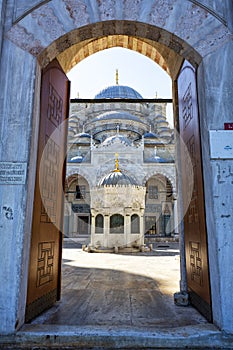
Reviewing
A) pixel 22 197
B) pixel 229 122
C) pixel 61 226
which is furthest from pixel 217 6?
pixel 61 226

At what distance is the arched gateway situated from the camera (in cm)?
188

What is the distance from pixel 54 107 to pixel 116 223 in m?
10.1

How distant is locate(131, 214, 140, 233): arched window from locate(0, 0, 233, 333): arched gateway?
991 cm

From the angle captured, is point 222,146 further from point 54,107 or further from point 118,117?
point 118,117

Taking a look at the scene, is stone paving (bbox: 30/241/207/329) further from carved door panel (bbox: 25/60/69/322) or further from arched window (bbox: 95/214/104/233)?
arched window (bbox: 95/214/104/233)

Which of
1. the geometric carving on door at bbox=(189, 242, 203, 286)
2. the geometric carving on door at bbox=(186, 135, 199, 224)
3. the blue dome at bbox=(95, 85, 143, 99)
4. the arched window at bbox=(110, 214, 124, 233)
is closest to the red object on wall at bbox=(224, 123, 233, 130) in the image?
the geometric carving on door at bbox=(186, 135, 199, 224)

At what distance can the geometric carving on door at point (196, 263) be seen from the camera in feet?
7.60

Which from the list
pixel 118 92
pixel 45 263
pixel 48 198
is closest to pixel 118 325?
pixel 45 263

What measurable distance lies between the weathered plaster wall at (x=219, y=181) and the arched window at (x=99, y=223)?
10634 millimetres

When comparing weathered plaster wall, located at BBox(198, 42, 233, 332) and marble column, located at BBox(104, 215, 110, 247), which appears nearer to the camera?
weathered plaster wall, located at BBox(198, 42, 233, 332)

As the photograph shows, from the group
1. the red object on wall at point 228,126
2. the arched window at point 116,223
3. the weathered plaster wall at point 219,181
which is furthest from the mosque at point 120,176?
the red object on wall at point 228,126

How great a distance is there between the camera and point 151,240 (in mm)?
18625

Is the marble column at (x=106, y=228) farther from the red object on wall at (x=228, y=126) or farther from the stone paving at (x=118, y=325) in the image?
the red object on wall at (x=228, y=126)

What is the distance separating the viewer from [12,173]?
1.99 metres
